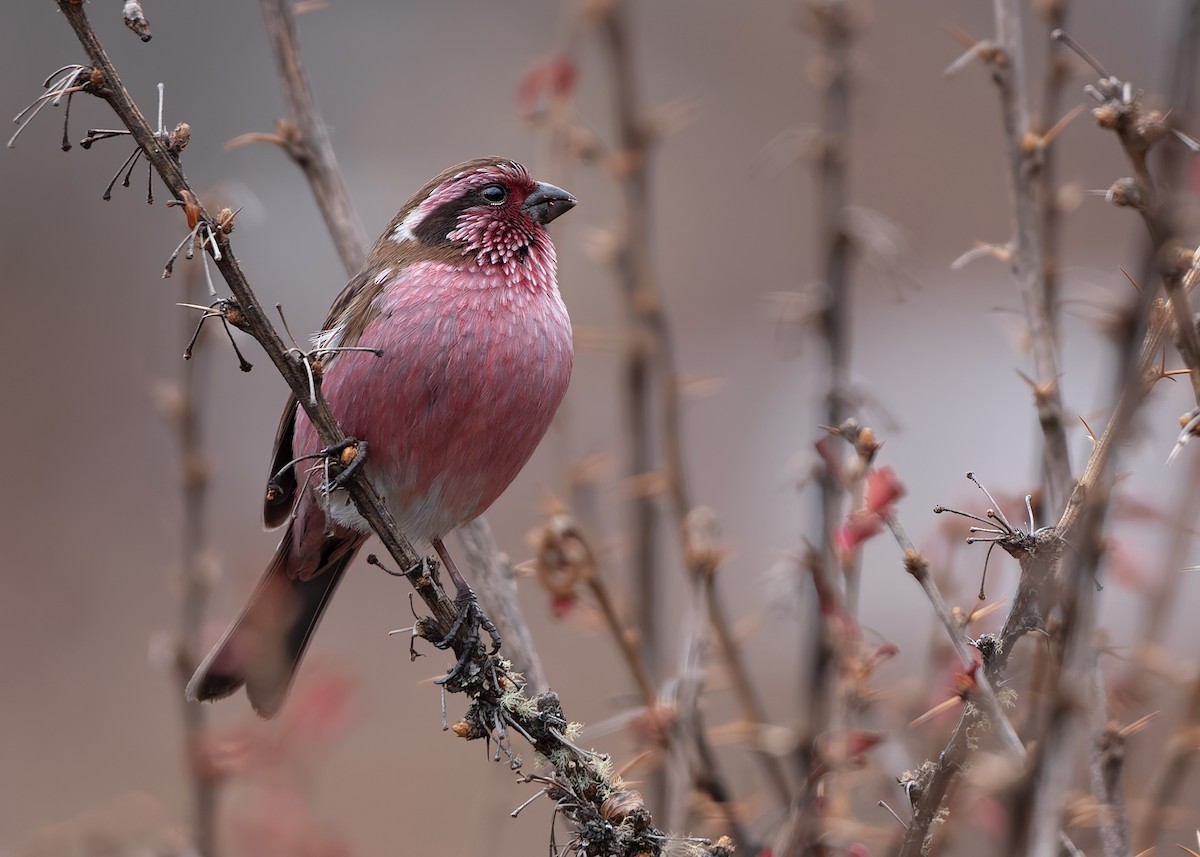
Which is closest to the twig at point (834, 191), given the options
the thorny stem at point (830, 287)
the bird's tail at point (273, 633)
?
the thorny stem at point (830, 287)

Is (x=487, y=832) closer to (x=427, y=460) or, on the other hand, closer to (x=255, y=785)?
(x=255, y=785)

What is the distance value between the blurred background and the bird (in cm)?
218

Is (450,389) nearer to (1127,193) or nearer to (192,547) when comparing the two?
(192,547)

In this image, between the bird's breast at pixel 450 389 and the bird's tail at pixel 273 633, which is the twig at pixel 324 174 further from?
the bird's tail at pixel 273 633

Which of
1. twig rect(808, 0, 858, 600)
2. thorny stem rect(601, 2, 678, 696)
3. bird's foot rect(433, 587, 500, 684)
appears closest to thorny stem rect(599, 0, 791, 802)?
thorny stem rect(601, 2, 678, 696)

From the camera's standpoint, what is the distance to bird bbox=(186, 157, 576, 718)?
118 inches

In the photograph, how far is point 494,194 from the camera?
3.52m

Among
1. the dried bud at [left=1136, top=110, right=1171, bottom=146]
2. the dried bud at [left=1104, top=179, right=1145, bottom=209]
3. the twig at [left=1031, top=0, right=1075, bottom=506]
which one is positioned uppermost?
the twig at [left=1031, top=0, right=1075, bottom=506]

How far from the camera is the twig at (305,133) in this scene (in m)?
3.04

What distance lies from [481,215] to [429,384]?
701 mm

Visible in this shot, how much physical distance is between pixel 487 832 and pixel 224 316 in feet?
6.25

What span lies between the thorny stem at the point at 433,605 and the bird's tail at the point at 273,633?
941mm

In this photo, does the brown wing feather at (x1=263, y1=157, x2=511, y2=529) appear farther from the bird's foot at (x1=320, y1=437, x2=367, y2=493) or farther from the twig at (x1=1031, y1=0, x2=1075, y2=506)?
the twig at (x1=1031, y1=0, x2=1075, y2=506)

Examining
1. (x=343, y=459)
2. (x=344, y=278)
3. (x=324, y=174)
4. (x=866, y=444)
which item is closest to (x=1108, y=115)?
(x=866, y=444)
